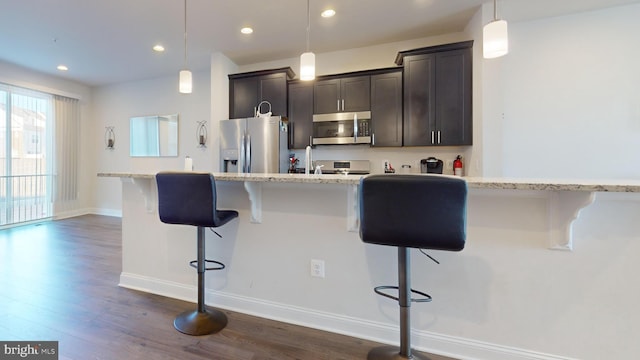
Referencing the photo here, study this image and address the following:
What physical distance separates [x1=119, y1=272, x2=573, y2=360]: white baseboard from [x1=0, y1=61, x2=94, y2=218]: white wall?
4.87 meters

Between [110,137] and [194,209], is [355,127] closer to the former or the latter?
[194,209]

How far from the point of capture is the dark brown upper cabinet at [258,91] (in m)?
3.94

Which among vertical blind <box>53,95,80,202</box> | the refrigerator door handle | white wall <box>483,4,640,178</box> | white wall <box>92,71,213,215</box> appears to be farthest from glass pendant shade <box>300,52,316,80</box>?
vertical blind <box>53,95,80,202</box>

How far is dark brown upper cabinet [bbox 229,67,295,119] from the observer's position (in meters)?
3.94

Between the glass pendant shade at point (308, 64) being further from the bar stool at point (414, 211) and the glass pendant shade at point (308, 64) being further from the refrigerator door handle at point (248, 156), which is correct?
the refrigerator door handle at point (248, 156)

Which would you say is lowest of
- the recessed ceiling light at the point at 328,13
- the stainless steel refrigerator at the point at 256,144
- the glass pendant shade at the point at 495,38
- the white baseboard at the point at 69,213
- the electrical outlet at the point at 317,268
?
the white baseboard at the point at 69,213

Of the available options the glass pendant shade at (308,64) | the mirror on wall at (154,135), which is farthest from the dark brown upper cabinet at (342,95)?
the mirror on wall at (154,135)

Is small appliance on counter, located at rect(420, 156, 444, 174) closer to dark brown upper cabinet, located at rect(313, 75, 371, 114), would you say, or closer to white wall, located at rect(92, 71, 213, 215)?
dark brown upper cabinet, located at rect(313, 75, 371, 114)

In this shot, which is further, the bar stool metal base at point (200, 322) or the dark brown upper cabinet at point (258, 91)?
the dark brown upper cabinet at point (258, 91)

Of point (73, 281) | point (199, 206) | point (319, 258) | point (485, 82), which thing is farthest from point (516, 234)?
point (73, 281)

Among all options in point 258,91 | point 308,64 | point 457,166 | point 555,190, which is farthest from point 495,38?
point 258,91

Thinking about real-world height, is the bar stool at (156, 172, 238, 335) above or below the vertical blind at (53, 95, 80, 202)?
below

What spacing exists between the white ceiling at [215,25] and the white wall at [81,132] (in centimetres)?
52

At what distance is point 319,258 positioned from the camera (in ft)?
5.84
